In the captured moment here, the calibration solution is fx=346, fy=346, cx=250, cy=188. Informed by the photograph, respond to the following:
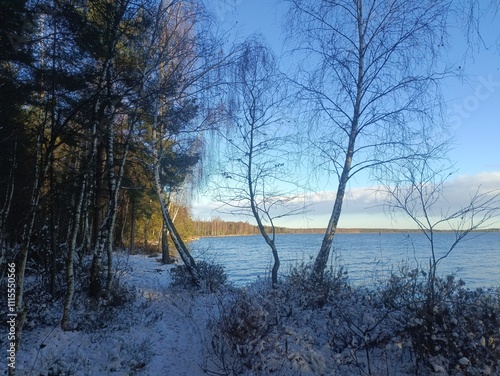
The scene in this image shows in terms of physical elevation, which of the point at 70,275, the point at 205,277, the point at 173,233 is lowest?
the point at 205,277

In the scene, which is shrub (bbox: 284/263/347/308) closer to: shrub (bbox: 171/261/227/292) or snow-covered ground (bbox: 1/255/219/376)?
snow-covered ground (bbox: 1/255/219/376)

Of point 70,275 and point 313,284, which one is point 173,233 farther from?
point 313,284

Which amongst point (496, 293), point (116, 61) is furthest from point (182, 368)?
point (116, 61)

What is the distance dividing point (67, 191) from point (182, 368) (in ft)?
22.6

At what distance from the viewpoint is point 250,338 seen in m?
5.49

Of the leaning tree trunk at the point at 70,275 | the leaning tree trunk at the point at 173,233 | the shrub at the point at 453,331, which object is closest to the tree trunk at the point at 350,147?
the shrub at the point at 453,331

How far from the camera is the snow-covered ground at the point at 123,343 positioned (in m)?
5.14

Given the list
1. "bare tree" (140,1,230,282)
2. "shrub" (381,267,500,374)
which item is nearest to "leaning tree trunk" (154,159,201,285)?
"bare tree" (140,1,230,282)

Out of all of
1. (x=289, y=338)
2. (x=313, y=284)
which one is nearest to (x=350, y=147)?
(x=313, y=284)

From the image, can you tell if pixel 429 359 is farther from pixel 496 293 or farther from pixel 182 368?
pixel 182 368

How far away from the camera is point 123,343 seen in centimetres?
605

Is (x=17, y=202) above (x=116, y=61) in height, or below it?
below

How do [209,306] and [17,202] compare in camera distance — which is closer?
[209,306]

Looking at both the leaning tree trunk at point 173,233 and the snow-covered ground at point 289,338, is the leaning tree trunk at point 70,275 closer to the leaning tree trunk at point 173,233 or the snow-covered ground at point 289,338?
the snow-covered ground at point 289,338
